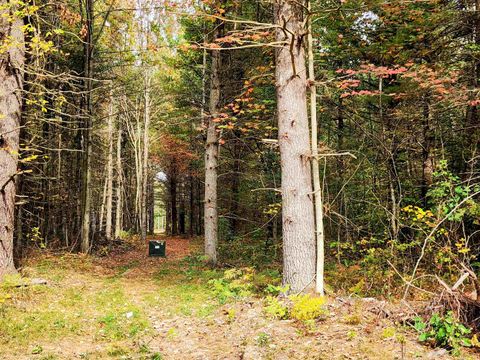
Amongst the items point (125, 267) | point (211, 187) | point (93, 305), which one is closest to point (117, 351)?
point (93, 305)

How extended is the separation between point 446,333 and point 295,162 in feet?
11.1

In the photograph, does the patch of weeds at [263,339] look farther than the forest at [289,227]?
No

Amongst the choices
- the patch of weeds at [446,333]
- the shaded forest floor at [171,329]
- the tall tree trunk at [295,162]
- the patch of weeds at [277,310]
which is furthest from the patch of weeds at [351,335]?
the tall tree trunk at [295,162]

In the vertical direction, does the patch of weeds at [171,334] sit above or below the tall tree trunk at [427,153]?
below

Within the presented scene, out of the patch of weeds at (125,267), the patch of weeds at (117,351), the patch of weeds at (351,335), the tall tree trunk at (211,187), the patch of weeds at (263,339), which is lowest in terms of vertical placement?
the patch of weeds at (125,267)

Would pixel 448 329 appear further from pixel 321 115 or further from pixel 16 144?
pixel 321 115

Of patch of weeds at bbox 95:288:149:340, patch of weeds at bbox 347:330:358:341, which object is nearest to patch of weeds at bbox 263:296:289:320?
patch of weeds at bbox 347:330:358:341

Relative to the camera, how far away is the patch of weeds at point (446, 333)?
156 inches

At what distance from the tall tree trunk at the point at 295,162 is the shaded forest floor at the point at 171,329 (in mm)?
835

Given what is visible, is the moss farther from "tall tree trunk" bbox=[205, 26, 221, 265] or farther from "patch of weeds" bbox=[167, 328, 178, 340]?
"tall tree trunk" bbox=[205, 26, 221, 265]

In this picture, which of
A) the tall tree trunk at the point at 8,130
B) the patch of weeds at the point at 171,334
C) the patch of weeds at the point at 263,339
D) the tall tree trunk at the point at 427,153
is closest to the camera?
the patch of weeds at the point at 263,339

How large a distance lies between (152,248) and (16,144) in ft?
28.3

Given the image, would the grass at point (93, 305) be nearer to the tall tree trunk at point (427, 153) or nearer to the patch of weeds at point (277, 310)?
the patch of weeds at point (277, 310)

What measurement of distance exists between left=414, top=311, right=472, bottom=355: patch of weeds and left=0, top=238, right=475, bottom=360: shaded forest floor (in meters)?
0.17
